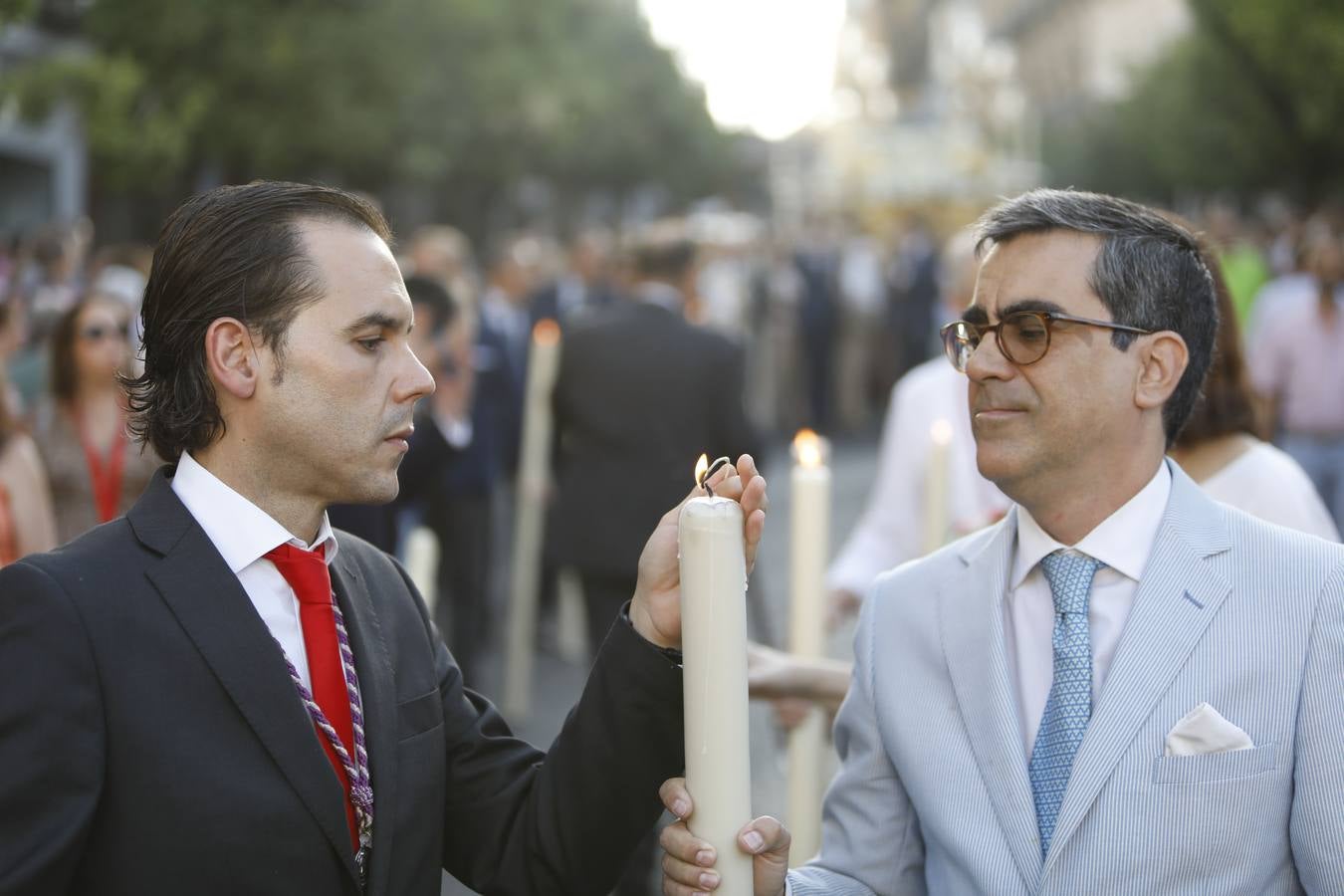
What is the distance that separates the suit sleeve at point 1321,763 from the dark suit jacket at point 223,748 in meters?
0.88

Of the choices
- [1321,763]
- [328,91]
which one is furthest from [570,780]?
[328,91]

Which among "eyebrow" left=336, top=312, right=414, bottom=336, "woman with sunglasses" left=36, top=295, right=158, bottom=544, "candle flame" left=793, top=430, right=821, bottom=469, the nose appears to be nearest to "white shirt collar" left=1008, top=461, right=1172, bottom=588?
the nose

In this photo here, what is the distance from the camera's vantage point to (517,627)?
7.43 metres

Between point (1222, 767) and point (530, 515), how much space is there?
524 cm

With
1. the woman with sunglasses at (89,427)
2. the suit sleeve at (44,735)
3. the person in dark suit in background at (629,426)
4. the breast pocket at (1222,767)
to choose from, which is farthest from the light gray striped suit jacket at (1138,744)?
the person in dark suit in background at (629,426)

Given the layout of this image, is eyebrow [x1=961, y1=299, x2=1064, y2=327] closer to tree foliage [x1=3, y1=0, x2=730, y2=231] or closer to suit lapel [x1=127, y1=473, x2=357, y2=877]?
suit lapel [x1=127, y1=473, x2=357, y2=877]

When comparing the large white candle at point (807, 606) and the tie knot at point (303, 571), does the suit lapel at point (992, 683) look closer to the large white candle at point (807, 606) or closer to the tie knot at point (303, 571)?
the large white candle at point (807, 606)

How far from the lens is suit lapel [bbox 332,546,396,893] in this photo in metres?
2.20

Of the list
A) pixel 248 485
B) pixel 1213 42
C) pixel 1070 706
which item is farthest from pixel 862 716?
pixel 1213 42

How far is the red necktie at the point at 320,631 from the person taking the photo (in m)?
2.23

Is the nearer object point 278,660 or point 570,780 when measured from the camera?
point 278,660

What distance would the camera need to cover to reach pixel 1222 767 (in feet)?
7.57

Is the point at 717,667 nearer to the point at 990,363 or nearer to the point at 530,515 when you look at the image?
the point at 990,363

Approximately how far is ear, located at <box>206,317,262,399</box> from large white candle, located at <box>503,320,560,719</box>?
4467mm
